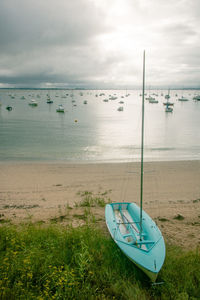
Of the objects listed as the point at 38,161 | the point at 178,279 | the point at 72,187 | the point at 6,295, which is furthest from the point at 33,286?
the point at 38,161

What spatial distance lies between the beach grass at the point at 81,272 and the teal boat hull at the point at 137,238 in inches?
11.4

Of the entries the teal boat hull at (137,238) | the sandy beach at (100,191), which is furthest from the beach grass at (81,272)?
the sandy beach at (100,191)

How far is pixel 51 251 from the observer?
578cm

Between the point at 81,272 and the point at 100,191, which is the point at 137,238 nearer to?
the point at 81,272

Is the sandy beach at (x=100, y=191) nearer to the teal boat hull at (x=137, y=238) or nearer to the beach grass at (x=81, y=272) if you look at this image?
the teal boat hull at (x=137, y=238)

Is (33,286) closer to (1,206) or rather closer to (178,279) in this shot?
(178,279)

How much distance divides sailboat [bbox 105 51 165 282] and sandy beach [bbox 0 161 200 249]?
93cm

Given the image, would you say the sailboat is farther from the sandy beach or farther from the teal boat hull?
the sandy beach

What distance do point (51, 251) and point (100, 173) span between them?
10.8 metres

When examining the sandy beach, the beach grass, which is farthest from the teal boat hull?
the sandy beach

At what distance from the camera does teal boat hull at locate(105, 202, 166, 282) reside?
17.5 ft

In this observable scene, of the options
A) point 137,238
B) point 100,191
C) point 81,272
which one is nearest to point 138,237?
point 137,238

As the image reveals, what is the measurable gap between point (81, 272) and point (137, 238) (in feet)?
9.49

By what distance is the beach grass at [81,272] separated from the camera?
14.1 ft
